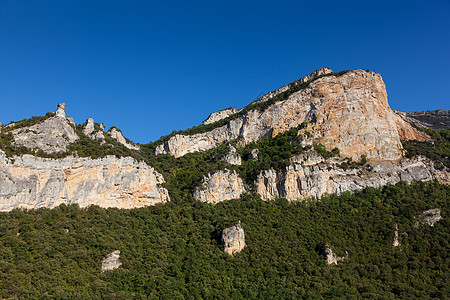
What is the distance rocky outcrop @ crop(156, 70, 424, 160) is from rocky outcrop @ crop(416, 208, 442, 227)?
14811 millimetres

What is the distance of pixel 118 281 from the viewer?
40.1 metres

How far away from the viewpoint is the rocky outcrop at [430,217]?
175 feet

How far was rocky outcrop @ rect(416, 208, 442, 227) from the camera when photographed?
53.2 meters

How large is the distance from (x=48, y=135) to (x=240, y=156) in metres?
36.1

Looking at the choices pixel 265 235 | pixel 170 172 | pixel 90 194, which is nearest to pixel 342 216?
pixel 265 235

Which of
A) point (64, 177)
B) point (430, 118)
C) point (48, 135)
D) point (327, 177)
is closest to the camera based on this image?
point (64, 177)

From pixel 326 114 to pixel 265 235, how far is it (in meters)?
33.0

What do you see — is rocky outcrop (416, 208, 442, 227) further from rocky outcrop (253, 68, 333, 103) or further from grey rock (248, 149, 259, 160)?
rocky outcrop (253, 68, 333, 103)

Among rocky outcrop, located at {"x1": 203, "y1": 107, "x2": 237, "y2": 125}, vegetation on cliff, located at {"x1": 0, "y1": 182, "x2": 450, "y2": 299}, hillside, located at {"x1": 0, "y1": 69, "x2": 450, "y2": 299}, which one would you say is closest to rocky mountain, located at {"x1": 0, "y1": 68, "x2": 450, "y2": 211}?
hillside, located at {"x1": 0, "y1": 69, "x2": 450, "y2": 299}

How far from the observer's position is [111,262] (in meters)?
42.1

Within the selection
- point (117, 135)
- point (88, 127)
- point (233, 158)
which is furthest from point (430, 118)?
point (88, 127)

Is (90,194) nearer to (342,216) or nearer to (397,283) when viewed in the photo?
(342,216)

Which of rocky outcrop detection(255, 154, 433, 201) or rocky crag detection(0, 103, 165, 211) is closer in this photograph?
rocky crag detection(0, 103, 165, 211)

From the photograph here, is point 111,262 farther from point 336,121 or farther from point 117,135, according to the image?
point 336,121
